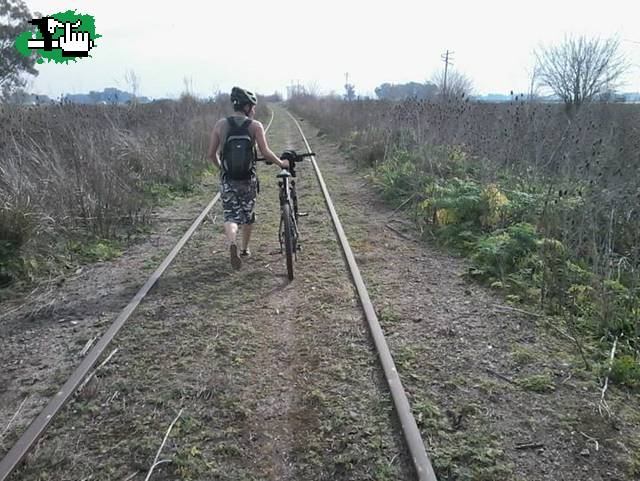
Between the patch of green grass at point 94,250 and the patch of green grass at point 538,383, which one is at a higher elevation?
the patch of green grass at point 94,250

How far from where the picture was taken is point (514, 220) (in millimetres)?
7324

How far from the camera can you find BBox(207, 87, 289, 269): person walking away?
5523 mm

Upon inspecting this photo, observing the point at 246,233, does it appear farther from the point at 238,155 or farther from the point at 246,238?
the point at 238,155

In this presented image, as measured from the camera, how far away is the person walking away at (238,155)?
5523mm

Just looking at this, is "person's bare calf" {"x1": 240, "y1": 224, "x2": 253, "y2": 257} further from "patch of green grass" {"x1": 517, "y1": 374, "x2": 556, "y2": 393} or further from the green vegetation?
"patch of green grass" {"x1": 517, "y1": 374, "x2": 556, "y2": 393}

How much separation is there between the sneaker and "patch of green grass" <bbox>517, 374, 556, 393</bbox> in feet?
11.7

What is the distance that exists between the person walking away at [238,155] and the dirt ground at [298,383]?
721 millimetres

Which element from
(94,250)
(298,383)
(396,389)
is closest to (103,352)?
(298,383)

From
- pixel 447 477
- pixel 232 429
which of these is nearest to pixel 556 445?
pixel 447 477

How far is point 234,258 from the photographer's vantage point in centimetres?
614

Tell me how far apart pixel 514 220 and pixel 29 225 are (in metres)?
6.57

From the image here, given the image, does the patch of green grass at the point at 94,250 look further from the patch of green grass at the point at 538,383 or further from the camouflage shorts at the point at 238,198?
the patch of green grass at the point at 538,383

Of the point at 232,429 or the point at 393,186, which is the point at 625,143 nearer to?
the point at 393,186

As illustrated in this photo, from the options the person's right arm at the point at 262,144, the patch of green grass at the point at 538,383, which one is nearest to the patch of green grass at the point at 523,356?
the patch of green grass at the point at 538,383
